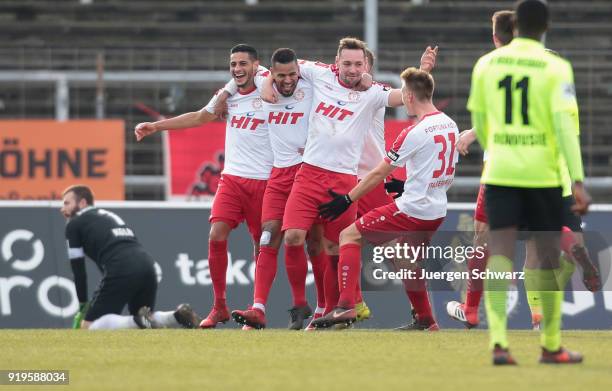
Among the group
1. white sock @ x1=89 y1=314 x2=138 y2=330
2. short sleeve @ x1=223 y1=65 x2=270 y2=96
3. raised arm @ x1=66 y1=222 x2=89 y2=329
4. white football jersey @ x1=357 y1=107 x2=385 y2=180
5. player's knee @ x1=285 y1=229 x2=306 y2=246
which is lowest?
white sock @ x1=89 y1=314 x2=138 y2=330

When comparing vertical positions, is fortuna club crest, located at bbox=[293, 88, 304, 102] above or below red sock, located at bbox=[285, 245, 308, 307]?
above

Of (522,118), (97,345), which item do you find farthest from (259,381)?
(97,345)

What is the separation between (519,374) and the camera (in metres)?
6.98

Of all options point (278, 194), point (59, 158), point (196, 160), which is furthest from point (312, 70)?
point (59, 158)

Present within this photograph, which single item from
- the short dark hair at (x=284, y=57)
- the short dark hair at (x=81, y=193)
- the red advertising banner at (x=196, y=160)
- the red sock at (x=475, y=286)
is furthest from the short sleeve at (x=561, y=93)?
the red advertising banner at (x=196, y=160)

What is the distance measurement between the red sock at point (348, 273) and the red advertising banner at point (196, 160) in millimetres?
5725

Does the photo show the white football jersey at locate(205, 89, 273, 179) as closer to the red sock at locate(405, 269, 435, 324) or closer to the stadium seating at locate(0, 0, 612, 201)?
the red sock at locate(405, 269, 435, 324)

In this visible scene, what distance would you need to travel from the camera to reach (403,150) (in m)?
9.99

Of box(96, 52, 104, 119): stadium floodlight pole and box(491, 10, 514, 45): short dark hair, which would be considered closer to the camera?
box(491, 10, 514, 45): short dark hair

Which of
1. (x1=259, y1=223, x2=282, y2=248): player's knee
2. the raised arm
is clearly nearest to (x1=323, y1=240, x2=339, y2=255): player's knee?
(x1=259, y1=223, x2=282, y2=248): player's knee

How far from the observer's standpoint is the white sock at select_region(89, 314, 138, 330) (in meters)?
12.2

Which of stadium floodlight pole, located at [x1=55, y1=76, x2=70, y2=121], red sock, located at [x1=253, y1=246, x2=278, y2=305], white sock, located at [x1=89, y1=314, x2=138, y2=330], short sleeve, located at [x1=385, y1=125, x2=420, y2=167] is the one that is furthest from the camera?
stadium floodlight pole, located at [x1=55, y1=76, x2=70, y2=121]

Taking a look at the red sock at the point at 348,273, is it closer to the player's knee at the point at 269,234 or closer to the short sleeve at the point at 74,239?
the player's knee at the point at 269,234

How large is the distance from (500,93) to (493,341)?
50.1 inches
